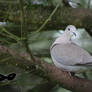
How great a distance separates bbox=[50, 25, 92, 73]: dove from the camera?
3.54ft

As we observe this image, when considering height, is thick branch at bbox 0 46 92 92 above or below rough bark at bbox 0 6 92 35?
below

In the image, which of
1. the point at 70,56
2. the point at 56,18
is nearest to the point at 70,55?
the point at 70,56

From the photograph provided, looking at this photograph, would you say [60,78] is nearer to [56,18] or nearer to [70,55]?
[70,55]

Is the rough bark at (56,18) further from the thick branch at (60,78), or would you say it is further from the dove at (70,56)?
the thick branch at (60,78)

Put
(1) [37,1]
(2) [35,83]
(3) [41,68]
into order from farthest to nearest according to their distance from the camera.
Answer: (1) [37,1] → (2) [35,83] → (3) [41,68]

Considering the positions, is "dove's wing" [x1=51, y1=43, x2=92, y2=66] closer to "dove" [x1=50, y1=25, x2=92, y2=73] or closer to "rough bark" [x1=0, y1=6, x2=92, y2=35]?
"dove" [x1=50, y1=25, x2=92, y2=73]

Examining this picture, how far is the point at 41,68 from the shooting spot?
1.06 m

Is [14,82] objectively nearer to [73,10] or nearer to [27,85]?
[27,85]

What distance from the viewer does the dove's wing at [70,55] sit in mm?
1082

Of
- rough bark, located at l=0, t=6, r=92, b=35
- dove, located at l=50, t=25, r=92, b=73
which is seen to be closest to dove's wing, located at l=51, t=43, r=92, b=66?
dove, located at l=50, t=25, r=92, b=73

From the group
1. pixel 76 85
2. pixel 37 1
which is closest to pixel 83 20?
pixel 37 1

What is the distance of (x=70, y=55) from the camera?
1.13m

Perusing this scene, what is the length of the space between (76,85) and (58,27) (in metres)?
0.30

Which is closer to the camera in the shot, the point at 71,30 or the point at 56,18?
the point at 71,30
